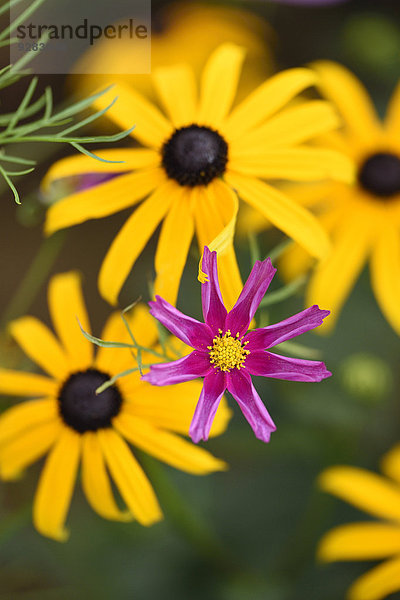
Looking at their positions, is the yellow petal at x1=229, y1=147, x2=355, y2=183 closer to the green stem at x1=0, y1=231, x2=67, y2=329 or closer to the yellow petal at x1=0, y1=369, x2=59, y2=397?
the yellow petal at x1=0, y1=369, x2=59, y2=397

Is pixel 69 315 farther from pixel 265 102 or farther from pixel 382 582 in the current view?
pixel 382 582

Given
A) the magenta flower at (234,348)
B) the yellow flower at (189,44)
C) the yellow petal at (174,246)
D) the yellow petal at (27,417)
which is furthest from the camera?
the yellow flower at (189,44)

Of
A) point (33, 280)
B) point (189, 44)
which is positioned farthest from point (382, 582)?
point (189, 44)

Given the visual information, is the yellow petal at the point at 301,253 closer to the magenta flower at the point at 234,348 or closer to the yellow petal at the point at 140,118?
the yellow petal at the point at 140,118

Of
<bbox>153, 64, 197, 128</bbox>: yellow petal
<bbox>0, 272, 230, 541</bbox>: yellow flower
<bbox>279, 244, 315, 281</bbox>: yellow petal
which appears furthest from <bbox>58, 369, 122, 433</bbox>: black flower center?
<bbox>279, 244, 315, 281</bbox>: yellow petal

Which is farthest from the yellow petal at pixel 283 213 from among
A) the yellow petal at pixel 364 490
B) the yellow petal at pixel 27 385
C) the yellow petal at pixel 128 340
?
the yellow petal at pixel 364 490

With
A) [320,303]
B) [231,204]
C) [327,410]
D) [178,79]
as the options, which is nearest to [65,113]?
[231,204]
